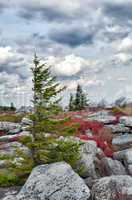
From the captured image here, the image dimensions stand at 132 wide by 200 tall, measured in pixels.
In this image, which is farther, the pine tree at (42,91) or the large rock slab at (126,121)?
the large rock slab at (126,121)

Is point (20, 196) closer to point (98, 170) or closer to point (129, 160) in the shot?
point (98, 170)

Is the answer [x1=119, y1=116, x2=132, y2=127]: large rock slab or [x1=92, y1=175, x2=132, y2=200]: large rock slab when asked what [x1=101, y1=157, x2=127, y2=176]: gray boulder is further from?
[x1=119, y1=116, x2=132, y2=127]: large rock slab

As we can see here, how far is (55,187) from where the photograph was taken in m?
12.1

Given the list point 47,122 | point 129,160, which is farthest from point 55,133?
point 129,160

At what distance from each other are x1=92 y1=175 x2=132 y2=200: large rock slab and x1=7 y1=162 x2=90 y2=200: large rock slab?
434 mm

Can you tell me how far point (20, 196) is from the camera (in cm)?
1213

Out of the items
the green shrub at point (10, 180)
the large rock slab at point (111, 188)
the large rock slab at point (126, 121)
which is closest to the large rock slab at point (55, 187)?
the large rock slab at point (111, 188)

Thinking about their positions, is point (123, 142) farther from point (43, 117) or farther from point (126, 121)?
point (43, 117)

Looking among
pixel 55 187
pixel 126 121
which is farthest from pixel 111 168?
pixel 126 121

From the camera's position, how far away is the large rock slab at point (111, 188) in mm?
11758

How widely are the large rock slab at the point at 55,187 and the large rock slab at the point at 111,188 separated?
1.42ft

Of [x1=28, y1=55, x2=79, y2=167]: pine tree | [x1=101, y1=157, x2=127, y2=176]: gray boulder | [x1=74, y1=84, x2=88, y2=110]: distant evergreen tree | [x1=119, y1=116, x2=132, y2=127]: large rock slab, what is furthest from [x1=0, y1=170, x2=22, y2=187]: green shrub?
[x1=74, y1=84, x2=88, y2=110]: distant evergreen tree

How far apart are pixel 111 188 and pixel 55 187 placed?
1.77m

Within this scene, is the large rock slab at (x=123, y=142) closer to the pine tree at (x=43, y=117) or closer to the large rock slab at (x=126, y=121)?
the large rock slab at (x=126, y=121)
